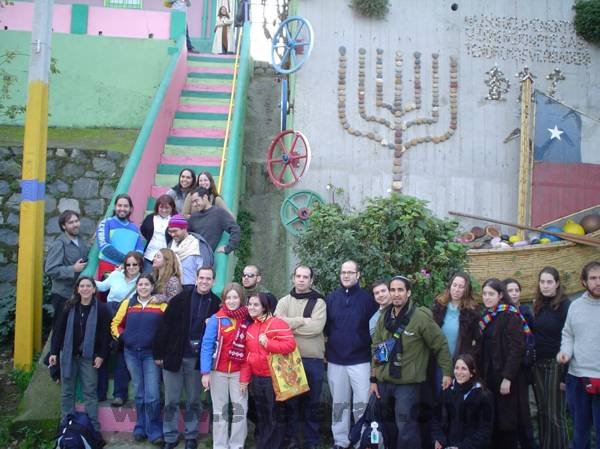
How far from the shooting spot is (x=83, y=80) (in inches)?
383

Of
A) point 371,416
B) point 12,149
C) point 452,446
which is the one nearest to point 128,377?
point 371,416

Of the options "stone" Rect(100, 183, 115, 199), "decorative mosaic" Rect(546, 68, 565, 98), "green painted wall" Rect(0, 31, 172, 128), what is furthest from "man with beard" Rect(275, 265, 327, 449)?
"decorative mosaic" Rect(546, 68, 565, 98)

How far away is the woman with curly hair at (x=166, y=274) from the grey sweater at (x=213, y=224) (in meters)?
0.77

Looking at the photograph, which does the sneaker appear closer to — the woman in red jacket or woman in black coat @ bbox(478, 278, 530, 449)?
the woman in red jacket

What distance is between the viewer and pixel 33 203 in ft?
21.5

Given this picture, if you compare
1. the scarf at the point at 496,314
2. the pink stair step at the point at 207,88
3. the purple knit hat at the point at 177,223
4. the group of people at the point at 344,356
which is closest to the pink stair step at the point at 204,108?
the pink stair step at the point at 207,88

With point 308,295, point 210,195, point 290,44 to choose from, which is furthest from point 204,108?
point 308,295

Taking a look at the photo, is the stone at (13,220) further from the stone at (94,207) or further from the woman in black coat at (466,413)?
the woman in black coat at (466,413)

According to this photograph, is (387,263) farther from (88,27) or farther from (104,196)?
(88,27)

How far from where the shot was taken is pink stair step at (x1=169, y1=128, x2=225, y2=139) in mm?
8922

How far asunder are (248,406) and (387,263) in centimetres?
162

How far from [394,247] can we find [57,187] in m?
4.75

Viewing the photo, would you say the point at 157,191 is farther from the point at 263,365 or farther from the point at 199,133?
the point at 263,365

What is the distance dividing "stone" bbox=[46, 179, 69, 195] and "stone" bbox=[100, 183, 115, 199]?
43cm
